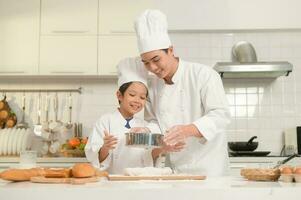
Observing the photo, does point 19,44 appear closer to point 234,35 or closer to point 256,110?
point 234,35

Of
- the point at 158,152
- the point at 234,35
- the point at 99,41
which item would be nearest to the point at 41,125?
the point at 99,41

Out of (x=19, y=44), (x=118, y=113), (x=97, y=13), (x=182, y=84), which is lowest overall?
(x=118, y=113)

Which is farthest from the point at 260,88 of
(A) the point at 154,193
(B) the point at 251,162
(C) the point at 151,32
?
(A) the point at 154,193

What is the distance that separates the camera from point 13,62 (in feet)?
11.3

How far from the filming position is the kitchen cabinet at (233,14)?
345cm

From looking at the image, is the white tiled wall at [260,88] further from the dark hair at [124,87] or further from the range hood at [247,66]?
the dark hair at [124,87]

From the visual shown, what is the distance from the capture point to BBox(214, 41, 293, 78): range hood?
125 inches

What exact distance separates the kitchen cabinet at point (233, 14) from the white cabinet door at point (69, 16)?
21.9 inches

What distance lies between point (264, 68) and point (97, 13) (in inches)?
55.6

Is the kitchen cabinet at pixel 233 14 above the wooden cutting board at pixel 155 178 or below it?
above

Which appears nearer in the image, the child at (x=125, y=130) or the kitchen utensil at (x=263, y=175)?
the kitchen utensil at (x=263, y=175)

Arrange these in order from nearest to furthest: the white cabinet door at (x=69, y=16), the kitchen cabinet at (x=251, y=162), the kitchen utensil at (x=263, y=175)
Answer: the kitchen utensil at (x=263, y=175)
the kitchen cabinet at (x=251, y=162)
the white cabinet door at (x=69, y=16)

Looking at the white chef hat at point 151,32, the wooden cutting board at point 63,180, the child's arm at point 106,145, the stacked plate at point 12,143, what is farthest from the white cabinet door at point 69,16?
the wooden cutting board at point 63,180

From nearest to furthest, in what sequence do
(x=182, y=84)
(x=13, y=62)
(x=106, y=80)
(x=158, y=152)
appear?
(x=158, y=152) < (x=182, y=84) < (x=13, y=62) < (x=106, y=80)
